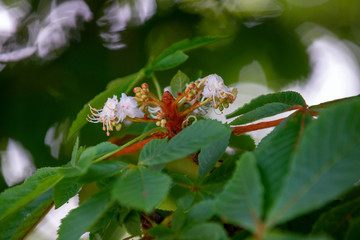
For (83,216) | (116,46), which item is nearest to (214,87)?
(83,216)

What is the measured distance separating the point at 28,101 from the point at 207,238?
3.24 ft

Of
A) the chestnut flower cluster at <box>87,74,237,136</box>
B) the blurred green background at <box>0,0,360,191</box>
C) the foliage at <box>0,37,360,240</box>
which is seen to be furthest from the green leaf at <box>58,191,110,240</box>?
the blurred green background at <box>0,0,360,191</box>

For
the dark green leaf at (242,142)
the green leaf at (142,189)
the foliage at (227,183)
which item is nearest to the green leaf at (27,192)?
the foliage at (227,183)

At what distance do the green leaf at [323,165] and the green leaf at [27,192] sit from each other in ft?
0.83

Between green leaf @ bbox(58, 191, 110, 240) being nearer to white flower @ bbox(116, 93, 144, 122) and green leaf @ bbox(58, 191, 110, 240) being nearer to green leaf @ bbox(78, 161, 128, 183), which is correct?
green leaf @ bbox(78, 161, 128, 183)

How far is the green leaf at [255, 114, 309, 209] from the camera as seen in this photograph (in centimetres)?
26

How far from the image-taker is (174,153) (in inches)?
12.7

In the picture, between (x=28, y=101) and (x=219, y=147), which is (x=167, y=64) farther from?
(x=28, y=101)

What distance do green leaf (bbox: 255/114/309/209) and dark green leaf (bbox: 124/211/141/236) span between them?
0.62ft

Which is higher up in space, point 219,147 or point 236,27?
point 219,147

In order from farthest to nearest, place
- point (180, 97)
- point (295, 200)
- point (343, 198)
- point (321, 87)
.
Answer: point (321, 87) < point (180, 97) < point (343, 198) < point (295, 200)

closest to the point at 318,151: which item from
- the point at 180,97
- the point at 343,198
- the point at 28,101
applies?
the point at 343,198

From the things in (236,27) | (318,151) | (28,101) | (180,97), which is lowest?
(28,101)

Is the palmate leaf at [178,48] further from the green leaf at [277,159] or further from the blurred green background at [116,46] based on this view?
the blurred green background at [116,46]
